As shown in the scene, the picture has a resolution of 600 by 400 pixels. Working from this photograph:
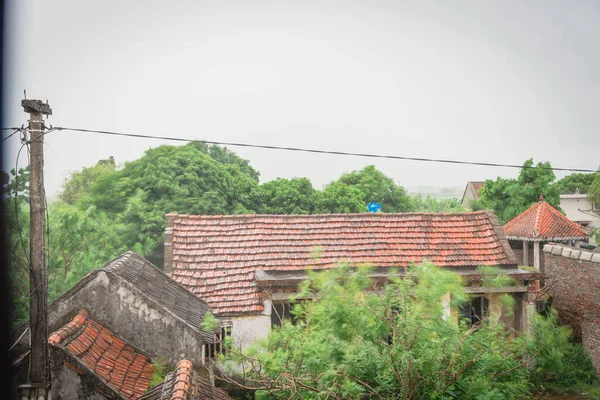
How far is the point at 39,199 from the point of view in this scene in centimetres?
610

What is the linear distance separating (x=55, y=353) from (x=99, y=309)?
5.25ft

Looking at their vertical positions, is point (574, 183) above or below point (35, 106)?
above

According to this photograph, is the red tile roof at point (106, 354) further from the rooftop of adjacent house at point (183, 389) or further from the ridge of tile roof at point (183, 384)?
the ridge of tile roof at point (183, 384)

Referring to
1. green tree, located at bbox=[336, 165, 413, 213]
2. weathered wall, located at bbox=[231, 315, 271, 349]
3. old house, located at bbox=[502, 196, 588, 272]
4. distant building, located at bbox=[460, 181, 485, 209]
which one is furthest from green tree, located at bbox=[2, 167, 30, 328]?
distant building, located at bbox=[460, 181, 485, 209]

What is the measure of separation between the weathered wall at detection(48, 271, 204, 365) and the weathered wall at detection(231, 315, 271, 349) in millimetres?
2661

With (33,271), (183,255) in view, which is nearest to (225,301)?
(183,255)

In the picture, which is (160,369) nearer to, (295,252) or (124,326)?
(124,326)

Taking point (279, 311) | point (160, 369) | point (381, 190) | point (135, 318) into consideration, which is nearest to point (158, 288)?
point (135, 318)

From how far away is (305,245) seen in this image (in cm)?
1348

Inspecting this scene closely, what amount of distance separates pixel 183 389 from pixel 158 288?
422 cm

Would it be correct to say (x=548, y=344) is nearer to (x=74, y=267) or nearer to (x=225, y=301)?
(x=225, y=301)

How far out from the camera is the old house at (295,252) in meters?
12.0

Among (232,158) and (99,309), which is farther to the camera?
(232,158)

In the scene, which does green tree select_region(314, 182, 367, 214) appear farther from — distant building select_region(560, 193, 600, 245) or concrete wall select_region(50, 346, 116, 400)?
distant building select_region(560, 193, 600, 245)
